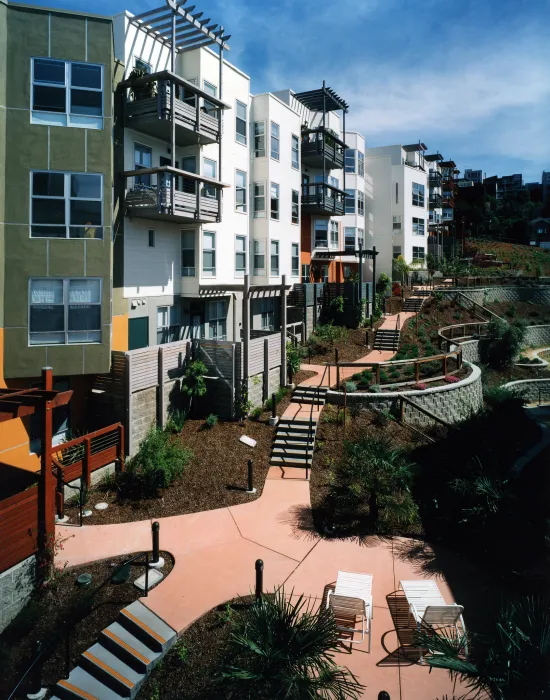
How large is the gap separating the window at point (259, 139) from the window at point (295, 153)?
3639mm

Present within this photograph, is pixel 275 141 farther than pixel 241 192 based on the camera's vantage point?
Yes

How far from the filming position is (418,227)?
5059 cm

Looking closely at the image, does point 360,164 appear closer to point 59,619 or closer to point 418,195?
point 418,195

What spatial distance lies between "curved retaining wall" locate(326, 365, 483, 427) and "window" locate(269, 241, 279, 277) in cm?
1026

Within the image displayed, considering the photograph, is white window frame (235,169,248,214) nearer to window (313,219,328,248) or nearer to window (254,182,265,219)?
window (254,182,265,219)

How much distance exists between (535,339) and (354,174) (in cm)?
1950

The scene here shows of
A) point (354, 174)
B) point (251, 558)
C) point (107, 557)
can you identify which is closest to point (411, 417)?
point (251, 558)

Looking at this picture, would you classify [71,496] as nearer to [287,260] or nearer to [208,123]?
[208,123]

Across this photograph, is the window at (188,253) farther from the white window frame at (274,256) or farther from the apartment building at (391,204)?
the apartment building at (391,204)

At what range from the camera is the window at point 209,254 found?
22219 mm

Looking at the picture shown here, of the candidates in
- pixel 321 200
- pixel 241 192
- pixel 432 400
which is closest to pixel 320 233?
pixel 321 200

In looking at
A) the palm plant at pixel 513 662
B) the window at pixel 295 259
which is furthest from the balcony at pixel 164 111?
the palm plant at pixel 513 662

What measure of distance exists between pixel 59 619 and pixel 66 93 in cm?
1422

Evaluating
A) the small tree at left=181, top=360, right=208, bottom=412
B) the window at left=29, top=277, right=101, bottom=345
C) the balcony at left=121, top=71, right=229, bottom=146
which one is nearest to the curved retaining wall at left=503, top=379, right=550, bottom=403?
the small tree at left=181, top=360, right=208, bottom=412
